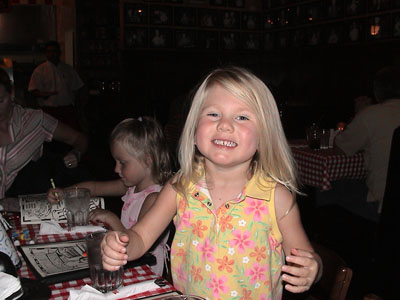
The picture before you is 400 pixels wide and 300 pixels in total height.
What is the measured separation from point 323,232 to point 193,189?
2.48 m

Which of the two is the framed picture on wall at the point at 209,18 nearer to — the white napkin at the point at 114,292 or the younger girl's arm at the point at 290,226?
the younger girl's arm at the point at 290,226

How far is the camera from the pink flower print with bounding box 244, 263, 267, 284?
4.68 ft

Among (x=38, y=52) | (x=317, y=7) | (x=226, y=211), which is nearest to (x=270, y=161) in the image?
(x=226, y=211)

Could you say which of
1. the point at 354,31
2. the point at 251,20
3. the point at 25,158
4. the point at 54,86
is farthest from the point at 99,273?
the point at 251,20

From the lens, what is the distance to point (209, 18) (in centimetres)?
937

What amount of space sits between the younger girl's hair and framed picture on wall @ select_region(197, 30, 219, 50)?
7425 millimetres

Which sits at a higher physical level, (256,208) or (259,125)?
(259,125)

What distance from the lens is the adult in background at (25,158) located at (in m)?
2.47

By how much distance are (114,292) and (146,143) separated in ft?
3.75

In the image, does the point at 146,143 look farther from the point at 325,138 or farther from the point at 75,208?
the point at 325,138

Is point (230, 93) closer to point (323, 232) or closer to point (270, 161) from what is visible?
point (270, 161)

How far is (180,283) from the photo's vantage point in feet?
5.05

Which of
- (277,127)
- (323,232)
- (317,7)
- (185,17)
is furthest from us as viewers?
(185,17)

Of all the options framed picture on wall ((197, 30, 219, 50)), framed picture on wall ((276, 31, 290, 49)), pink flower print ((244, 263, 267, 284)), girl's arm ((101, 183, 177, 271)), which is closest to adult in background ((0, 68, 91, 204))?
girl's arm ((101, 183, 177, 271))
